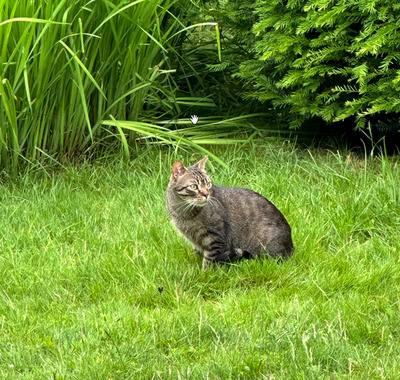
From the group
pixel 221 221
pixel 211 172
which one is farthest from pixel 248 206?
pixel 211 172

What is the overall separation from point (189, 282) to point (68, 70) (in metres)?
2.17

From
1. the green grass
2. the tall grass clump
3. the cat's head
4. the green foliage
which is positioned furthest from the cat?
the green foliage

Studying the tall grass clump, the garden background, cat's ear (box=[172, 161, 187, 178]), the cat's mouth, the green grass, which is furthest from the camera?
the tall grass clump

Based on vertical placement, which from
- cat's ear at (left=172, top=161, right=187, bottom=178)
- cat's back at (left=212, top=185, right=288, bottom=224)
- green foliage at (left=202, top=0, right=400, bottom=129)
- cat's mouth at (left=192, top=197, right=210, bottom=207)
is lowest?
cat's back at (left=212, top=185, right=288, bottom=224)

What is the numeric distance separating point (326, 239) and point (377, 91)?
1.41 m

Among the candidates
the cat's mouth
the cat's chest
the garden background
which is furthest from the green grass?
the cat's mouth

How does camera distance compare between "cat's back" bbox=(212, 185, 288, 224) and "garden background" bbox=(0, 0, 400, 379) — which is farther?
"cat's back" bbox=(212, 185, 288, 224)

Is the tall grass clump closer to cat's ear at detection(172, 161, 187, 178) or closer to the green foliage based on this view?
the green foliage

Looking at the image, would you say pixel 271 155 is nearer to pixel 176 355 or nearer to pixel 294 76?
pixel 294 76

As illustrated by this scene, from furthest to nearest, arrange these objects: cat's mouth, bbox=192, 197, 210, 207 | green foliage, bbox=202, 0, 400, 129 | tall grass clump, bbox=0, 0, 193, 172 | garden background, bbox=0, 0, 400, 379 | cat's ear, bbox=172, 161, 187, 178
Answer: green foliage, bbox=202, 0, 400, 129, tall grass clump, bbox=0, 0, 193, 172, cat's ear, bbox=172, 161, 187, 178, cat's mouth, bbox=192, 197, 210, 207, garden background, bbox=0, 0, 400, 379

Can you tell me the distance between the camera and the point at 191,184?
3967 millimetres

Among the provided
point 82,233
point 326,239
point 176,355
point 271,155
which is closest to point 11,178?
point 82,233

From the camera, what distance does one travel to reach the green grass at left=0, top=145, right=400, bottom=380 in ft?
9.88

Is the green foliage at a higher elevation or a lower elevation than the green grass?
higher
